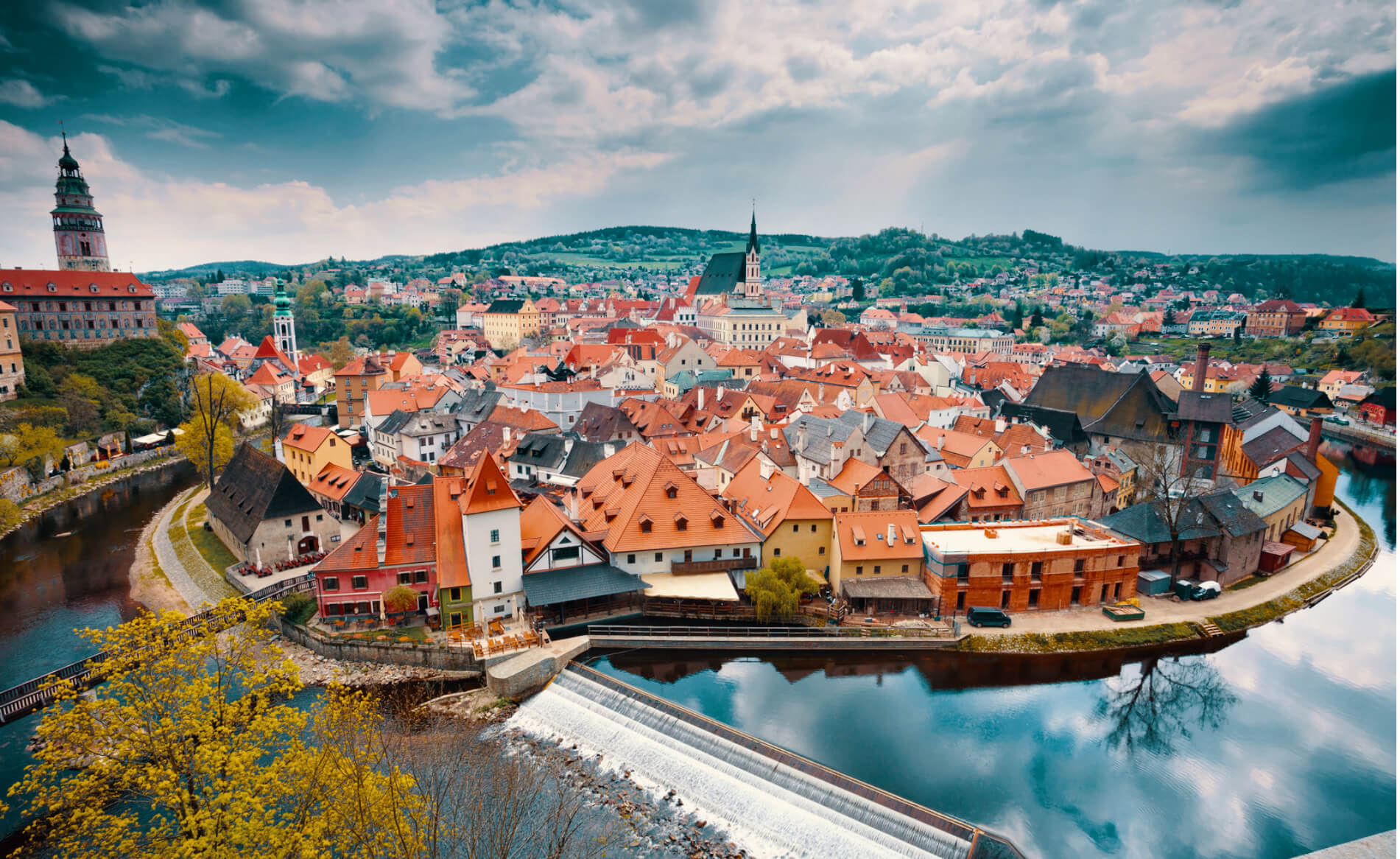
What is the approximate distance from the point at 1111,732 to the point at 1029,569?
8.46 m

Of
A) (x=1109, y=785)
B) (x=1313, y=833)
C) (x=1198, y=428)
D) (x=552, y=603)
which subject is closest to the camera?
(x=1313, y=833)

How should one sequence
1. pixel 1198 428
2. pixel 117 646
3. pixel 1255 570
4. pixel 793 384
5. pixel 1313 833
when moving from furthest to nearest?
1. pixel 793 384
2. pixel 1198 428
3. pixel 1255 570
4. pixel 1313 833
5. pixel 117 646

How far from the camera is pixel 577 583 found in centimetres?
3303

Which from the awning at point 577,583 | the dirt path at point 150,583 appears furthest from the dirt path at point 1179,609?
the dirt path at point 150,583

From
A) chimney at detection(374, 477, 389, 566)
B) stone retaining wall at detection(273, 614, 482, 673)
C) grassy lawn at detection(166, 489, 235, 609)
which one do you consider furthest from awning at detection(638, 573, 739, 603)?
grassy lawn at detection(166, 489, 235, 609)

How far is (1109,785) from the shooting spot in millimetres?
24891

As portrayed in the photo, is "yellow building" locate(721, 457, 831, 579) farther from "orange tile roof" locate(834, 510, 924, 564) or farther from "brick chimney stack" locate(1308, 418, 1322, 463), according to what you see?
"brick chimney stack" locate(1308, 418, 1322, 463)

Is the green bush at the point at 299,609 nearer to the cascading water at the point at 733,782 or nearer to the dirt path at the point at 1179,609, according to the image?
the cascading water at the point at 733,782

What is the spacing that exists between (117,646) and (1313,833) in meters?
35.5

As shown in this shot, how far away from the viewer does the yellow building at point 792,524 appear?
36.4m

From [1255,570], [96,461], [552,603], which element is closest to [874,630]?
[552,603]

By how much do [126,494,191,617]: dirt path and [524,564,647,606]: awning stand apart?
1858 centimetres

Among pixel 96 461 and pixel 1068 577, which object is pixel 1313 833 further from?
pixel 96 461

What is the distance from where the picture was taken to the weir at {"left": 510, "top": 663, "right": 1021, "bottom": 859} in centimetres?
2073
